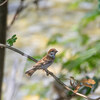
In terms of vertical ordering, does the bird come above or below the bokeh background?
below

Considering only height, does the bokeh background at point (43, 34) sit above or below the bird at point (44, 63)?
above

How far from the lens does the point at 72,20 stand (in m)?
3.70

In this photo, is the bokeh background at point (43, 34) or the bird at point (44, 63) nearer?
the bird at point (44, 63)

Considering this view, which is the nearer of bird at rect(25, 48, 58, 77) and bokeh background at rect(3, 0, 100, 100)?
bird at rect(25, 48, 58, 77)

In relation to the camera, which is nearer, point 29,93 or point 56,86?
point 56,86

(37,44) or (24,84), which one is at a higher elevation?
(37,44)

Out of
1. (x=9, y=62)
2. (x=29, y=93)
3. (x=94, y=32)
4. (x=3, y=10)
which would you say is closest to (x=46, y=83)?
(x=29, y=93)

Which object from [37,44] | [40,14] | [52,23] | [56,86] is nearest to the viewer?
[56,86]

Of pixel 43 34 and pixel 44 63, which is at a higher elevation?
pixel 43 34

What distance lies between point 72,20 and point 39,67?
10.2 ft

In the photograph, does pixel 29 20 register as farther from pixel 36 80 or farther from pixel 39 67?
pixel 39 67

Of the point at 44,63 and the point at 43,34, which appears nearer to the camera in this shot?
the point at 44,63

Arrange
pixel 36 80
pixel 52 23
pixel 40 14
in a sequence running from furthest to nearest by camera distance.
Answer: pixel 40 14, pixel 52 23, pixel 36 80

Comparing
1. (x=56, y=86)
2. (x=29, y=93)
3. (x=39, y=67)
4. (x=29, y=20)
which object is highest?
(x=29, y=20)
